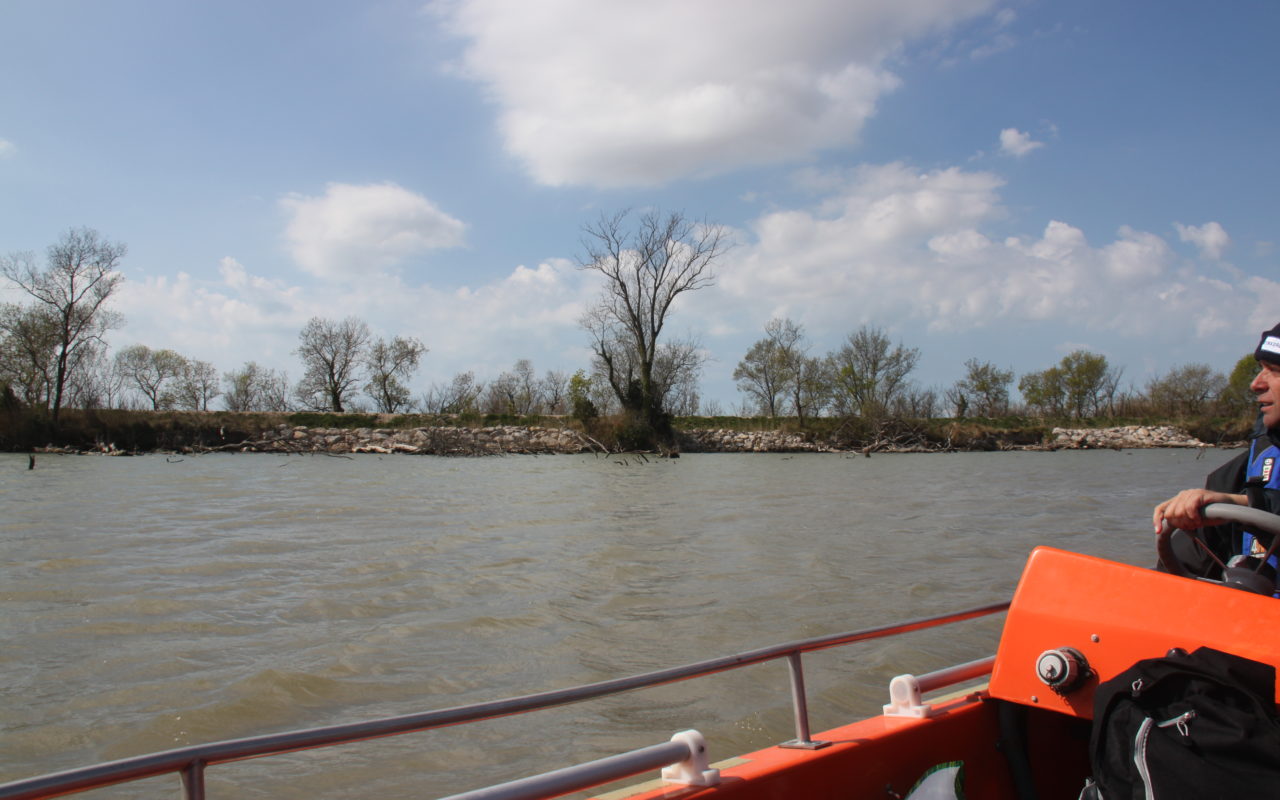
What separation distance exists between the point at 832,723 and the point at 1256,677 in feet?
11.1

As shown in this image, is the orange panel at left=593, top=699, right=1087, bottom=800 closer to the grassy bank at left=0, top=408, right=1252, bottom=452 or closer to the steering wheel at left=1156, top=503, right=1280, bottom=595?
the steering wheel at left=1156, top=503, right=1280, bottom=595

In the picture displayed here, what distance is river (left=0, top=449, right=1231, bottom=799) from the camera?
4.40 m

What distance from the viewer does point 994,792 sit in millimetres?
2215

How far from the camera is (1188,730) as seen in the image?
1.45 metres

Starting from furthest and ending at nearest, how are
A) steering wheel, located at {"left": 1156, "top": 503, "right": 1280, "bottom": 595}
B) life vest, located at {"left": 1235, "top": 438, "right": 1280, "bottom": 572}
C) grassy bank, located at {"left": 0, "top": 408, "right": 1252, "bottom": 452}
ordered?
1. grassy bank, located at {"left": 0, "top": 408, "right": 1252, "bottom": 452}
2. life vest, located at {"left": 1235, "top": 438, "right": 1280, "bottom": 572}
3. steering wheel, located at {"left": 1156, "top": 503, "right": 1280, "bottom": 595}

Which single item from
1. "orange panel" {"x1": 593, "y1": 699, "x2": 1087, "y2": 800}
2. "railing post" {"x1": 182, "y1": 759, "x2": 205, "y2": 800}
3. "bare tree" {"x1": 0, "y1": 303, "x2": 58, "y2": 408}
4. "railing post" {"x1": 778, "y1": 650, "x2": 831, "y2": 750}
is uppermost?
"bare tree" {"x1": 0, "y1": 303, "x2": 58, "y2": 408}

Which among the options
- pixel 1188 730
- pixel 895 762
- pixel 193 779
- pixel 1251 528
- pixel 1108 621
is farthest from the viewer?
pixel 895 762

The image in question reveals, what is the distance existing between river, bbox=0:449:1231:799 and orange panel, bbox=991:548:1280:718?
8.78 feet

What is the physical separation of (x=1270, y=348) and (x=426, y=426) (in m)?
37.4

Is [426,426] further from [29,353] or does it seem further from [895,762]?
[895,762]

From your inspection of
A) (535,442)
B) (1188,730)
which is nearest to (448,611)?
(1188,730)

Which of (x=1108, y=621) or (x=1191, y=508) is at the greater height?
(x=1191, y=508)

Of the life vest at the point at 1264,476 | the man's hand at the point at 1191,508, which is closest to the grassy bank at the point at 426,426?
the life vest at the point at 1264,476

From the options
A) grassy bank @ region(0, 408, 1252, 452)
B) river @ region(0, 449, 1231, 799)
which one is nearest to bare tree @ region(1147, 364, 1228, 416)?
grassy bank @ region(0, 408, 1252, 452)
